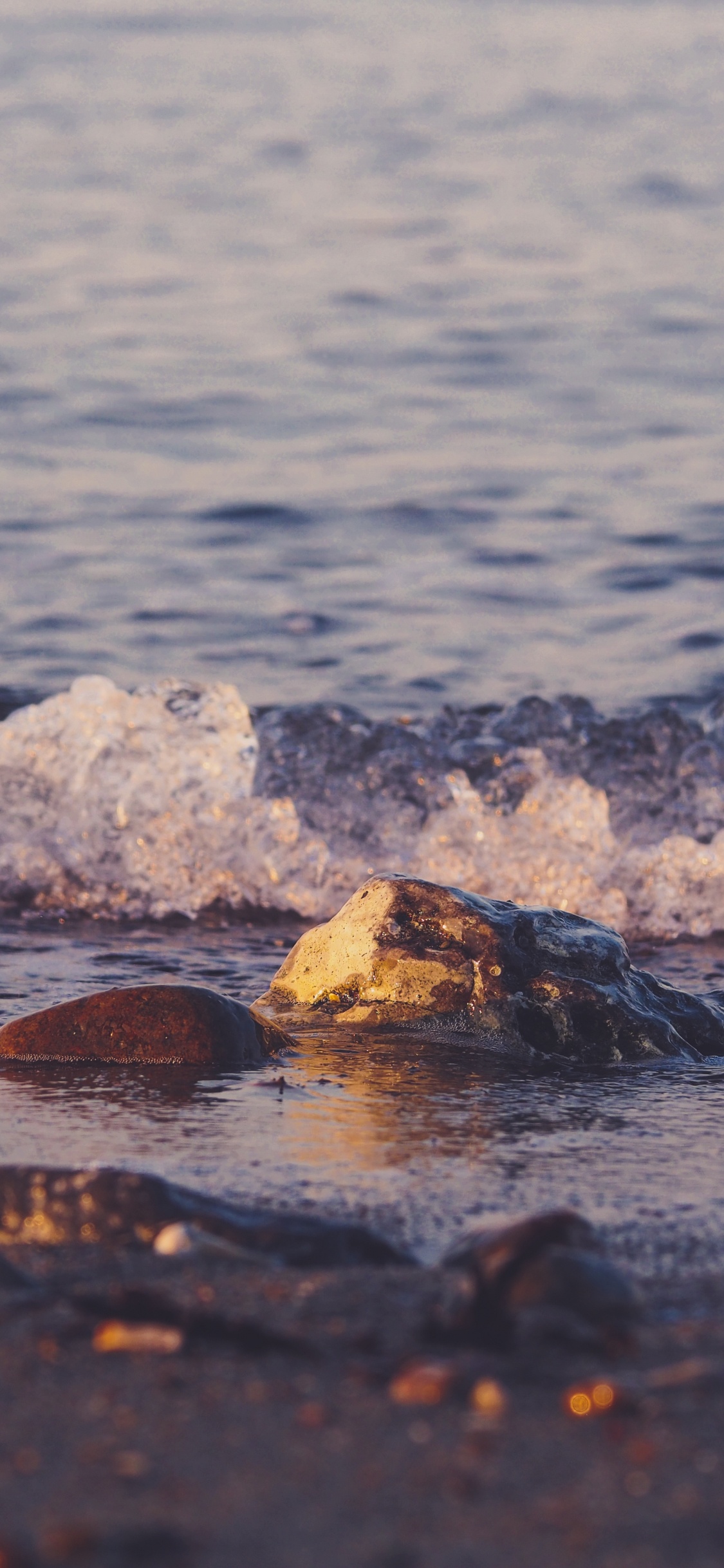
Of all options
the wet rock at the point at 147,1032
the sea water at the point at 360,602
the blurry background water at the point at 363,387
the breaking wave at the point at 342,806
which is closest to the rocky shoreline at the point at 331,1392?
the sea water at the point at 360,602

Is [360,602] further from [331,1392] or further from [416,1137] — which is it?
[331,1392]

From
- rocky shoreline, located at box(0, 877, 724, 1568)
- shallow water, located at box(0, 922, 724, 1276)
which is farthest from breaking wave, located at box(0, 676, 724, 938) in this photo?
rocky shoreline, located at box(0, 877, 724, 1568)

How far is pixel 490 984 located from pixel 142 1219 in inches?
50.0

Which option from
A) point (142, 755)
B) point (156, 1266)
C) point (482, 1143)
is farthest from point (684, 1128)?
point (142, 755)

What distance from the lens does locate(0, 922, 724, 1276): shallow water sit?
246cm

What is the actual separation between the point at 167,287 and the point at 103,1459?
11.4 meters

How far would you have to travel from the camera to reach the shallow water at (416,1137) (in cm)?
246

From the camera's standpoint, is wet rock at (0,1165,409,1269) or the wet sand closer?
the wet sand

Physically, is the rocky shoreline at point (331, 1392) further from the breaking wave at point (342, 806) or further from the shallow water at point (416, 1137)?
the breaking wave at point (342, 806)

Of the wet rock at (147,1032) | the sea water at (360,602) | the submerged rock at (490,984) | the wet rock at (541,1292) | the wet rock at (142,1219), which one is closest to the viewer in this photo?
the wet rock at (541,1292)

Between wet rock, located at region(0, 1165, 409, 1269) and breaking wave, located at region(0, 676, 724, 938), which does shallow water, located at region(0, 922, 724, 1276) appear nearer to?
wet rock, located at region(0, 1165, 409, 1269)

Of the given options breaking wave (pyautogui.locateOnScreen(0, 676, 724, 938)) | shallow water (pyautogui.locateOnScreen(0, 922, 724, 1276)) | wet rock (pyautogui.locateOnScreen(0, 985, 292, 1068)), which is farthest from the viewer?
breaking wave (pyautogui.locateOnScreen(0, 676, 724, 938))

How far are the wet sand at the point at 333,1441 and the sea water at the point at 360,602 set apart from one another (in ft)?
1.41

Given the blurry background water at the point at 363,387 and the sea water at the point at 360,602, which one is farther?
the blurry background water at the point at 363,387
